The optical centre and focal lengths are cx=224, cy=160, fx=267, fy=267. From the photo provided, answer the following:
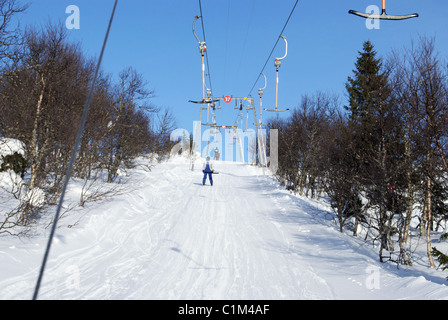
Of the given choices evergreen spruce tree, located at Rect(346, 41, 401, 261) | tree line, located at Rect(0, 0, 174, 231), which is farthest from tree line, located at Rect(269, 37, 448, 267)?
tree line, located at Rect(0, 0, 174, 231)

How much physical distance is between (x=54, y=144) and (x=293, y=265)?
8.56 meters

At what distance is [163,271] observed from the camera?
5.62 metres

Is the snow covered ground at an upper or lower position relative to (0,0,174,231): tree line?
lower

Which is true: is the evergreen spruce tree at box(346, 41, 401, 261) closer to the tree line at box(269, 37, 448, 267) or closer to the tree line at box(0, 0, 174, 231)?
the tree line at box(269, 37, 448, 267)

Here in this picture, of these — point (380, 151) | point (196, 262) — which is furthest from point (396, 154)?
point (196, 262)

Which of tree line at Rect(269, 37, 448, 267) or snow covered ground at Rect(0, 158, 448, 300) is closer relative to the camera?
snow covered ground at Rect(0, 158, 448, 300)

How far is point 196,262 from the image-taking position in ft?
20.4

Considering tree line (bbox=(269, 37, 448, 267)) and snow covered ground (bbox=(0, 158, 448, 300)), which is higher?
tree line (bbox=(269, 37, 448, 267))

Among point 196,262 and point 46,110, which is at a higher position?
point 46,110

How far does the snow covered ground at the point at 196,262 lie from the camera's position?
472cm

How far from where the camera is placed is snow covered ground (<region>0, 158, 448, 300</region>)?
4723 mm

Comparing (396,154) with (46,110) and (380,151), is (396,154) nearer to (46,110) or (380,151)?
(380,151)

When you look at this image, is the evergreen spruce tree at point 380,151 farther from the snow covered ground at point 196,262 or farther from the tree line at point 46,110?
the tree line at point 46,110
